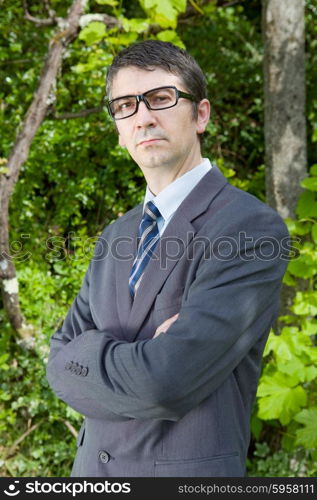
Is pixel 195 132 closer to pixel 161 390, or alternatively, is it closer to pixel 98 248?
pixel 98 248

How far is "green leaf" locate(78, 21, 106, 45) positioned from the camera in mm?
3328

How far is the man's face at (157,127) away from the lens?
1.64 meters

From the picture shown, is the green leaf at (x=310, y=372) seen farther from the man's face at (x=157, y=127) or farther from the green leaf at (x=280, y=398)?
the man's face at (x=157, y=127)

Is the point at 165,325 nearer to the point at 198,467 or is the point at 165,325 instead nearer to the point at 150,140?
the point at 198,467

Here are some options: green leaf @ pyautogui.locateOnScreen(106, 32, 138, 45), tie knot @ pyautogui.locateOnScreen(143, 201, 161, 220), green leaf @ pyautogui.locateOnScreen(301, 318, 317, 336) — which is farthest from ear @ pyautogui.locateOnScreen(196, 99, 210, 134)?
green leaf @ pyautogui.locateOnScreen(106, 32, 138, 45)

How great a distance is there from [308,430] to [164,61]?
6.03 ft

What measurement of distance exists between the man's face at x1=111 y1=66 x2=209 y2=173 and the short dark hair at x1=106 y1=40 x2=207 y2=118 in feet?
0.05

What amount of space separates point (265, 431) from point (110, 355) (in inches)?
101

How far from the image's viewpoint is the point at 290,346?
2945 mm

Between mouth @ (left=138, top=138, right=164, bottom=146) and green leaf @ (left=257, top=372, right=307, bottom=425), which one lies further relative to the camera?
green leaf @ (left=257, top=372, right=307, bottom=425)

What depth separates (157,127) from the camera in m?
1.64

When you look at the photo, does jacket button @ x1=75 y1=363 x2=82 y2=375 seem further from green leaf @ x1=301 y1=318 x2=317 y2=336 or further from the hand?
green leaf @ x1=301 y1=318 x2=317 y2=336

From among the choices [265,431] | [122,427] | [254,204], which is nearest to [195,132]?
[254,204]
